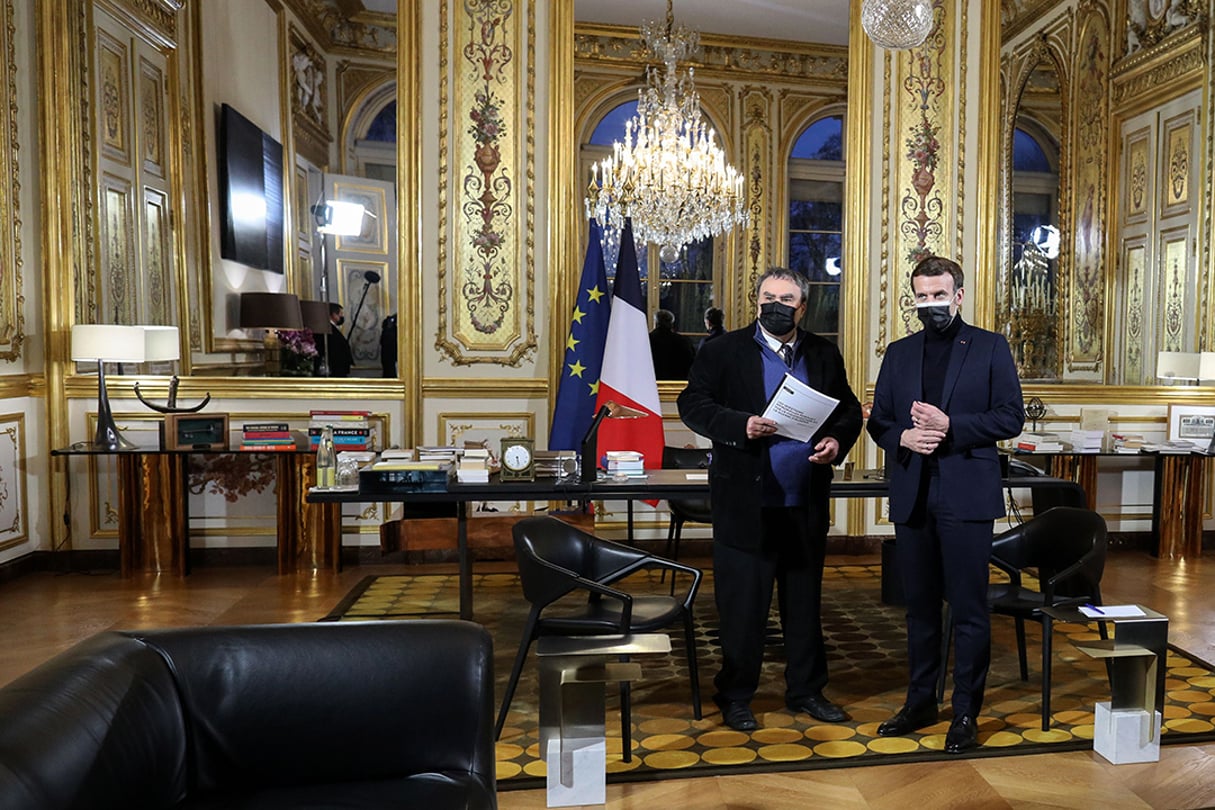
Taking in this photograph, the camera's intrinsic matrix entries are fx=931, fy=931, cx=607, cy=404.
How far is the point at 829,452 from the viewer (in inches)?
126

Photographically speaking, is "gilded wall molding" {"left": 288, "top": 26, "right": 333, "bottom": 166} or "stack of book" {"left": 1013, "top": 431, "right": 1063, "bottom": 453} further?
"gilded wall molding" {"left": 288, "top": 26, "right": 333, "bottom": 166}

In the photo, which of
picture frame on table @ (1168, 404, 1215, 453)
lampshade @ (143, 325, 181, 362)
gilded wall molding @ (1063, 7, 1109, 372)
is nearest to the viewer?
lampshade @ (143, 325, 181, 362)

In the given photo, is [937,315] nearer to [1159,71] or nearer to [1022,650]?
[1022,650]

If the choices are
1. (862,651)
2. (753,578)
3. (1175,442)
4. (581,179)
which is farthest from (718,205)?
(753,578)

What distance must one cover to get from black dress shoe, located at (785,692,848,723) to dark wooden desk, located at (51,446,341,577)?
320 cm

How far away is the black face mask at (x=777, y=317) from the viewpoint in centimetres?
320

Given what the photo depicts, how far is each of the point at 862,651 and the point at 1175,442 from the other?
3570 mm

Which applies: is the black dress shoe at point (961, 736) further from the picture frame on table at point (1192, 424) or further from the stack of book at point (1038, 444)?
the picture frame on table at point (1192, 424)

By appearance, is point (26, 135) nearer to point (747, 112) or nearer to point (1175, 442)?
point (747, 112)

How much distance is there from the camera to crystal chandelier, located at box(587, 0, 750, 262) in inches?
298

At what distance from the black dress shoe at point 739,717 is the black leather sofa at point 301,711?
1.43m

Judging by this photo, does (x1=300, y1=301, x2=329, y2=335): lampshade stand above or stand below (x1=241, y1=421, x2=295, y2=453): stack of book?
above

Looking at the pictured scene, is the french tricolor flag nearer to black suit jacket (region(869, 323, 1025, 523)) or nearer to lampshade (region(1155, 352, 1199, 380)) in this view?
black suit jacket (region(869, 323, 1025, 523))

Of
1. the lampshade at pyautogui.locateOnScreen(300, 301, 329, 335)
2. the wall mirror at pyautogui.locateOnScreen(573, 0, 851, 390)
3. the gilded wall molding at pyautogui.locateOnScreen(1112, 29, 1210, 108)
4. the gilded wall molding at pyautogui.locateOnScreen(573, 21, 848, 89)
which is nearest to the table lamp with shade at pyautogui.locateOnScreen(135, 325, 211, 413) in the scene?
the lampshade at pyautogui.locateOnScreen(300, 301, 329, 335)
